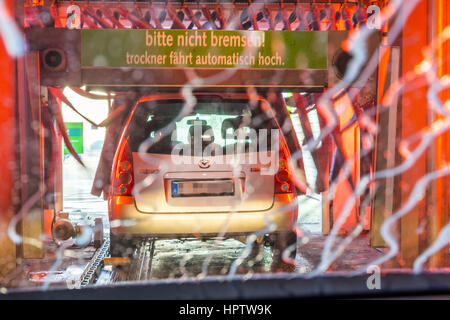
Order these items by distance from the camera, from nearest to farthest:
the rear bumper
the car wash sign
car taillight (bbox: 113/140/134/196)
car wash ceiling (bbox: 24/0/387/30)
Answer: the rear bumper → car taillight (bbox: 113/140/134/196) → the car wash sign → car wash ceiling (bbox: 24/0/387/30)

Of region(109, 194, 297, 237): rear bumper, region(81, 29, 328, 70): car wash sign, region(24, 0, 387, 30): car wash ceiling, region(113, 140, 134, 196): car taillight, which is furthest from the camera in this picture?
region(24, 0, 387, 30): car wash ceiling

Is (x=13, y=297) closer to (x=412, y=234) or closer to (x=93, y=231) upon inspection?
(x=412, y=234)

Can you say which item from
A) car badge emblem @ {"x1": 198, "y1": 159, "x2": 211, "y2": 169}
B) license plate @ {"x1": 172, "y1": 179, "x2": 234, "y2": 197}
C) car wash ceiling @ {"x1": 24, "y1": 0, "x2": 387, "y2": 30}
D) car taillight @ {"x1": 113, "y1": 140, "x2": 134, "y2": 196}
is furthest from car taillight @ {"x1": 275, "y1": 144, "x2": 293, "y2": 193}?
car wash ceiling @ {"x1": 24, "y1": 0, "x2": 387, "y2": 30}

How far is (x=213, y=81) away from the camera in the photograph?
561 cm

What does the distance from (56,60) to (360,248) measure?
4288mm

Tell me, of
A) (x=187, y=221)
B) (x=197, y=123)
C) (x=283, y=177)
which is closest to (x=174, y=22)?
(x=197, y=123)

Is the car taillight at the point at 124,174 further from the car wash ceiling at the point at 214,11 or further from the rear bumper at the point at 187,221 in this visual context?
the car wash ceiling at the point at 214,11

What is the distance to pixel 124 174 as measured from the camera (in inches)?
200

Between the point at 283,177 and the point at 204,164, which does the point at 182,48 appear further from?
the point at 283,177

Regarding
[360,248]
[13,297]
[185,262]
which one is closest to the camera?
[13,297]

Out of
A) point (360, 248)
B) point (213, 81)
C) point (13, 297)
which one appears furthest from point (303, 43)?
point (13, 297)

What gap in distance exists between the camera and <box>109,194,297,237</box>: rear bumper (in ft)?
16.2

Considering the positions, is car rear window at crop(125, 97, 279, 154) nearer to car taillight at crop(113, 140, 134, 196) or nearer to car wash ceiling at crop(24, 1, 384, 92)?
car taillight at crop(113, 140, 134, 196)

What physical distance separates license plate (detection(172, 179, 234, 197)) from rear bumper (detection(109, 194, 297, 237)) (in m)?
0.19
